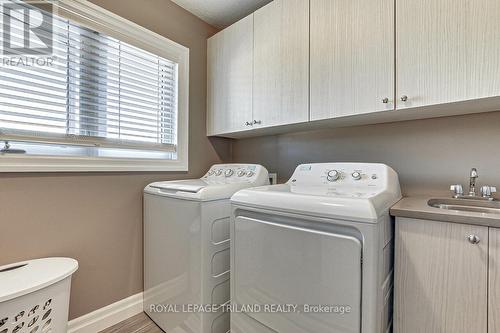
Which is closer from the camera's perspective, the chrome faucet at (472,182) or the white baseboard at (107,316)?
the chrome faucet at (472,182)

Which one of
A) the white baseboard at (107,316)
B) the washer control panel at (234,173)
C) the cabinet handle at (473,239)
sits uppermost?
the washer control panel at (234,173)

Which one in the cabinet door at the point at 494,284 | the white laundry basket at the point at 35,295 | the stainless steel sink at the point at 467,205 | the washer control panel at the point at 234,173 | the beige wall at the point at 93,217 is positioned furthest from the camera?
the washer control panel at the point at 234,173

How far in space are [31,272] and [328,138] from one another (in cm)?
197

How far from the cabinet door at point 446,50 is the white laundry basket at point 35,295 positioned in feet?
6.19

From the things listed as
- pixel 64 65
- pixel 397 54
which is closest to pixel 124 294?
pixel 64 65

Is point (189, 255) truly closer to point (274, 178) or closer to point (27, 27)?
point (274, 178)

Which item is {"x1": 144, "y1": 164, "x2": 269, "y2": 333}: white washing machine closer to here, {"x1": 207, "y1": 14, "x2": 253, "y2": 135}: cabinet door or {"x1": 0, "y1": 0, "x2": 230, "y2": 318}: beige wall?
{"x1": 0, "y1": 0, "x2": 230, "y2": 318}: beige wall

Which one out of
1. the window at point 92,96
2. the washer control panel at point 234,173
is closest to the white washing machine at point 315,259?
the washer control panel at point 234,173

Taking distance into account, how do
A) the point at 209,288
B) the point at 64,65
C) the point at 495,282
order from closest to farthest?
the point at 495,282, the point at 209,288, the point at 64,65

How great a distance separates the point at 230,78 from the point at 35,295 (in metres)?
1.80

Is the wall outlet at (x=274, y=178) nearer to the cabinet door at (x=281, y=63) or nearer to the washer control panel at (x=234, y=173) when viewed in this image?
the washer control panel at (x=234, y=173)

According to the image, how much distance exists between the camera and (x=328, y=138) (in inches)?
73.2

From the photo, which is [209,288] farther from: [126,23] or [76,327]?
[126,23]

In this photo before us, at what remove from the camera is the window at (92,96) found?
1.28 metres
